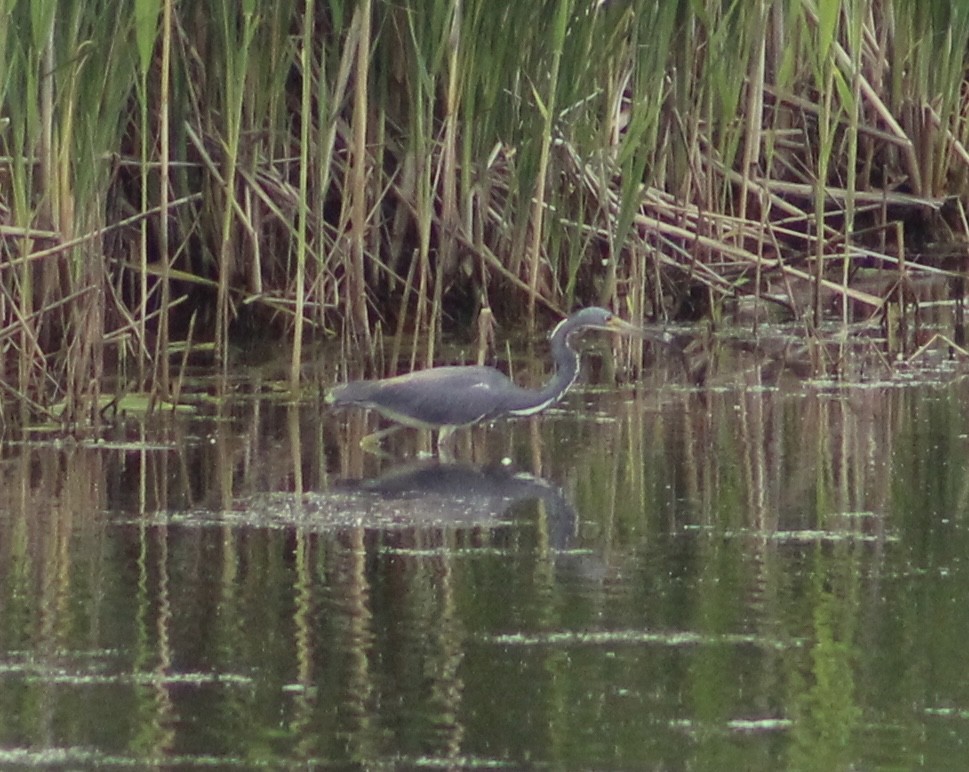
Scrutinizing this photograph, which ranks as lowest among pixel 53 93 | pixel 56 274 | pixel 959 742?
pixel 959 742

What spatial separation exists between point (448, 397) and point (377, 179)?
2009 mm

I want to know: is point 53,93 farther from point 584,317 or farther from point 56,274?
point 584,317

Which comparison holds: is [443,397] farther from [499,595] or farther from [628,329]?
[499,595]

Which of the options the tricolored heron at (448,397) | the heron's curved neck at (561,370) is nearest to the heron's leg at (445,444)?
the tricolored heron at (448,397)

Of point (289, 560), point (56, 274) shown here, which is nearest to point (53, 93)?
point (56, 274)

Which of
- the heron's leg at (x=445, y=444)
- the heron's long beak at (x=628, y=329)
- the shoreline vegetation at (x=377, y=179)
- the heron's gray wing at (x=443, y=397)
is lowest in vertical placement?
the heron's leg at (x=445, y=444)

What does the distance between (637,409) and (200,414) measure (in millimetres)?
1457

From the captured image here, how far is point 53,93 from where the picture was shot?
7305mm

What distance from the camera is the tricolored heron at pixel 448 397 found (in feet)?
22.8

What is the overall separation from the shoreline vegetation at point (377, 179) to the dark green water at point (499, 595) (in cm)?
73

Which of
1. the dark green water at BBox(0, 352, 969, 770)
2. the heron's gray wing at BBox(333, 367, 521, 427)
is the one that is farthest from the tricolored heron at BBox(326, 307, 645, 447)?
the dark green water at BBox(0, 352, 969, 770)

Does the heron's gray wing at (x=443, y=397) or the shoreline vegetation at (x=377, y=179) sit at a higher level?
the shoreline vegetation at (x=377, y=179)

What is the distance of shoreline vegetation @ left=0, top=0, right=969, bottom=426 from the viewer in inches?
281

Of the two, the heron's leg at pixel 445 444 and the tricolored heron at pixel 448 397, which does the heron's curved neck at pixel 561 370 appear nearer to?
the tricolored heron at pixel 448 397
